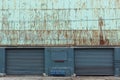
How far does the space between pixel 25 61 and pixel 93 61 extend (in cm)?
456

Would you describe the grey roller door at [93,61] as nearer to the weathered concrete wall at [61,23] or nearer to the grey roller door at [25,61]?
the weathered concrete wall at [61,23]

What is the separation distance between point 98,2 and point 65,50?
153 inches

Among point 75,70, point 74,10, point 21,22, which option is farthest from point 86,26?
point 21,22

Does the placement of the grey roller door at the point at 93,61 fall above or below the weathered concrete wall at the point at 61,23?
below

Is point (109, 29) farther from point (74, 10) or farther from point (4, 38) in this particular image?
point (4, 38)

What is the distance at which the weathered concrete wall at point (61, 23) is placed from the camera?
72.4 feet

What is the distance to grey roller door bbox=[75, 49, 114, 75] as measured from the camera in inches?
869

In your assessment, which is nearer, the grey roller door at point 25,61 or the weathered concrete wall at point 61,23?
the weathered concrete wall at point 61,23

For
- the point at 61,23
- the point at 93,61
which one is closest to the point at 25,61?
the point at 61,23

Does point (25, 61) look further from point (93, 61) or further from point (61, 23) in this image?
point (93, 61)

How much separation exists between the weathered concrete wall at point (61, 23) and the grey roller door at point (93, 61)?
1.85 ft

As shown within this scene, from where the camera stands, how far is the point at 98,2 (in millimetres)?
22156

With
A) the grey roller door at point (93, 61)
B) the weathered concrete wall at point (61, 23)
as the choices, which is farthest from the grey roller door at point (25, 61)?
the grey roller door at point (93, 61)

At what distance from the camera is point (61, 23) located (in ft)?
72.8
